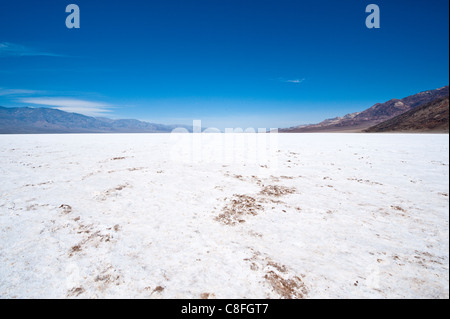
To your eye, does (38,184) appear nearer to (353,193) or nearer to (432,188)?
(353,193)

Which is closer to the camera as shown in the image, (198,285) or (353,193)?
(198,285)

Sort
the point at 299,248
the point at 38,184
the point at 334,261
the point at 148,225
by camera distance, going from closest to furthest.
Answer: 1. the point at 334,261
2. the point at 299,248
3. the point at 148,225
4. the point at 38,184

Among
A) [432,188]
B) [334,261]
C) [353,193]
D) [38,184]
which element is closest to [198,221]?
[334,261]

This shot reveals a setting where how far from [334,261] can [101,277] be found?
350cm

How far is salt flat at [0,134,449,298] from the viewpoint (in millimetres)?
2801

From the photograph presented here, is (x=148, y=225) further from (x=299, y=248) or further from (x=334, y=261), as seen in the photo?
(x=334, y=261)

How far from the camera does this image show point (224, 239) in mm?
3936

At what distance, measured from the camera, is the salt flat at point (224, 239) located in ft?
9.19

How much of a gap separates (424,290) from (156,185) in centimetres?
685

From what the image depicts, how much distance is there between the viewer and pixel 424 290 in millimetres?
2697

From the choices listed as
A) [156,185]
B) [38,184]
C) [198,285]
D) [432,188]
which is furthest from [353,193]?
[38,184]
